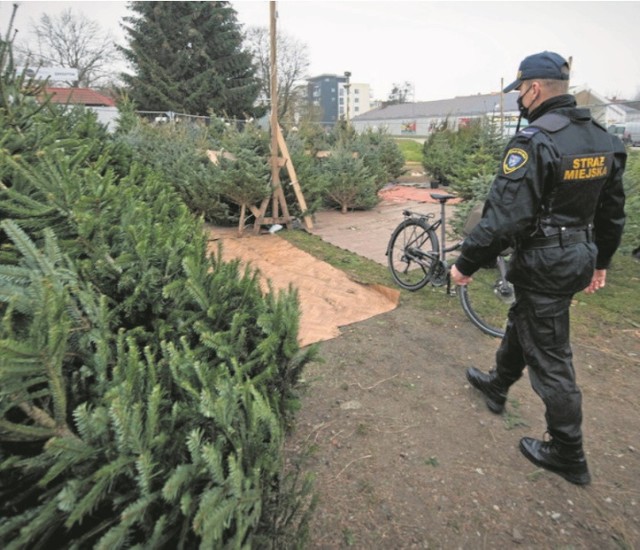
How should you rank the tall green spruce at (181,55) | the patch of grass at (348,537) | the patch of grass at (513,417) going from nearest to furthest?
the patch of grass at (348,537)
the patch of grass at (513,417)
the tall green spruce at (181,55)

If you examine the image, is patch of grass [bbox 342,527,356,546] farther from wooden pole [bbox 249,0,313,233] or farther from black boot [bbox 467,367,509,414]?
wooden pole [bbox 249,0,313,233]

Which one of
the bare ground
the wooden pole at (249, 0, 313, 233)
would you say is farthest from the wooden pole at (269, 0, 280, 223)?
the bare ground

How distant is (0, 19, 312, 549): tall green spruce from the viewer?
92cm

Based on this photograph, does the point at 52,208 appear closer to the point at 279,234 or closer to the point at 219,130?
the point at 279,234

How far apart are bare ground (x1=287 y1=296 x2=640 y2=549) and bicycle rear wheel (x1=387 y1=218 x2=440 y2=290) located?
1237mm

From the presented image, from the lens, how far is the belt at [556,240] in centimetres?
208

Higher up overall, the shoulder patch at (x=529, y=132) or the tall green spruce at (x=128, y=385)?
the shoulder patch at (x=529, y=132)

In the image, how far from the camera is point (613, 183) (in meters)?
2.21

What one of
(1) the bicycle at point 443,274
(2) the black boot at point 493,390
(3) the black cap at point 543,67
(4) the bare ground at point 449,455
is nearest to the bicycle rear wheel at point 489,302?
(1) the bicycle at point 443,274

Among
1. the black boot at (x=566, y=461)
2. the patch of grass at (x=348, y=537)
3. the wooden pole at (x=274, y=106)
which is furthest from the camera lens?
the wooden pole at (x=274, y=106)

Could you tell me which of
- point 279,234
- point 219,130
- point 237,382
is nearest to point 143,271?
point 237,382

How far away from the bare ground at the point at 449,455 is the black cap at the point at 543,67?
184cm

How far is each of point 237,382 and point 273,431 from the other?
18cm

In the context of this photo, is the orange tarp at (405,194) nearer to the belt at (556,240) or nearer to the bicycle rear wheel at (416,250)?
the bicycle rear wheel at (416,250)
